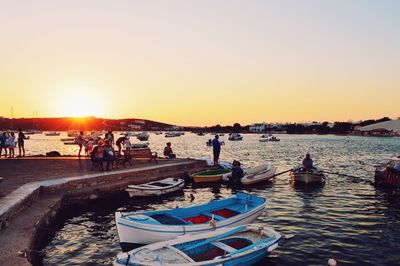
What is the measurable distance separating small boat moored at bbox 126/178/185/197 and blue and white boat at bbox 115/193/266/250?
6291mm

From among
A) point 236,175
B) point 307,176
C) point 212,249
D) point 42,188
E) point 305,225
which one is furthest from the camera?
point 307,176

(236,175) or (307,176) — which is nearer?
(236,175)

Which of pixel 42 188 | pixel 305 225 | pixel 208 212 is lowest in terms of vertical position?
pixel 305 225

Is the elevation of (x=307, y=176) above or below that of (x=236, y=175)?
below

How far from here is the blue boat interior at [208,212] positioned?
11.3m

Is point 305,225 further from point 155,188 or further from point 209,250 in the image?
point 155,188

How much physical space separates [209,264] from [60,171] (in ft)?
48.8

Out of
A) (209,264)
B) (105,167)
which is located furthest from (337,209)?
(105,167)

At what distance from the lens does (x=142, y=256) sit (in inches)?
329

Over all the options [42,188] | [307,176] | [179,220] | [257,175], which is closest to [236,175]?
[257,175]

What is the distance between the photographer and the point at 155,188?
18.7m

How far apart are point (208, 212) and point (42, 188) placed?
820 cm

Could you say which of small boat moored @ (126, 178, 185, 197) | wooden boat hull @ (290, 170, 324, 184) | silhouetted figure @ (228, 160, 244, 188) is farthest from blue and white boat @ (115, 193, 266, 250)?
wooden boat hull @ (290, 170, 324, 184)

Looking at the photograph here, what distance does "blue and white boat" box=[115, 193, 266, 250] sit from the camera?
10250 mm
